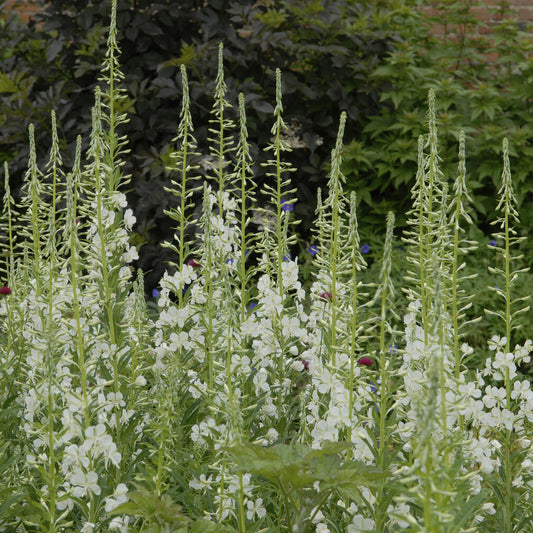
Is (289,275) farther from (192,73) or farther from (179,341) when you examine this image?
(192,73)

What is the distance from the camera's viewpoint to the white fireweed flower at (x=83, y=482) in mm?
2062

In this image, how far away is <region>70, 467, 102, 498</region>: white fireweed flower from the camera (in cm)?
206

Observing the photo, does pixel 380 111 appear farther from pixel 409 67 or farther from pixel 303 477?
pixel 303 477

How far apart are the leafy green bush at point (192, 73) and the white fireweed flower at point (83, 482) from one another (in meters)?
3.06

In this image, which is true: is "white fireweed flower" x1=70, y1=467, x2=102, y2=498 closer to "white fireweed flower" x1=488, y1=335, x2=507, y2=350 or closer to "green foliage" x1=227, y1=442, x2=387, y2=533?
"green foliage" x1=227, y1=442, x2=387, y2=533

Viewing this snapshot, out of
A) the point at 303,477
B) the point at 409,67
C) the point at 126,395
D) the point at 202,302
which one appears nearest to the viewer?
the point at 303,477

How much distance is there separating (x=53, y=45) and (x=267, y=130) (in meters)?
1.69

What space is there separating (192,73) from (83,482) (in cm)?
407

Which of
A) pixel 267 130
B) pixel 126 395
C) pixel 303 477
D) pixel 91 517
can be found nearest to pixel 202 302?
pixel 126 395

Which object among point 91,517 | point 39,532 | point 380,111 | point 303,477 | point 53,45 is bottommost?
point 39,532

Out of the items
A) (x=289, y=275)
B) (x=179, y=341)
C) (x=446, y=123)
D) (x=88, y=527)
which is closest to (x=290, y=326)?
(x=289, y=275)

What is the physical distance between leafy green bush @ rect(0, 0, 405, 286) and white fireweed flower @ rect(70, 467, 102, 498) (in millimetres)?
3063

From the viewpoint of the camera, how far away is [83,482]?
2.08 m

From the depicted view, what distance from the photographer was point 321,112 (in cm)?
614
